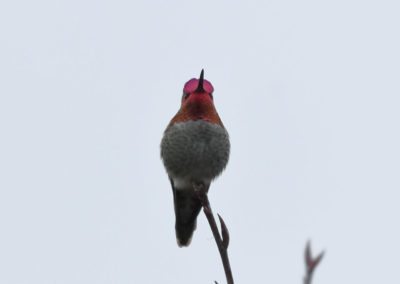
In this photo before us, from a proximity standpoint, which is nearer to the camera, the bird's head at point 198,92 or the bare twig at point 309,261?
the bare twig at point 309,261

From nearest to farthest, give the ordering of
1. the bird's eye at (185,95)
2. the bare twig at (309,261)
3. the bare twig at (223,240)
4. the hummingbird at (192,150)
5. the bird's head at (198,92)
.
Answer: the bare twig at (309,261), the bare twig at (223,240), the hummingbird at (192,150), the bird's head at (198,92), the bird's eye at (185,95)

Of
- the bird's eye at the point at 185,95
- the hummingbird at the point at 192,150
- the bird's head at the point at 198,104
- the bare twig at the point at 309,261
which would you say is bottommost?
the bare twig at the point at 309,261

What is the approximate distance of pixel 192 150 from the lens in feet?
24.0

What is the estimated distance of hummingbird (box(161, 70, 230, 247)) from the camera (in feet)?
24.1

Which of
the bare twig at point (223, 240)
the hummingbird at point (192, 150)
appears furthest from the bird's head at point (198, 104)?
the bare twig at point (223, 240)

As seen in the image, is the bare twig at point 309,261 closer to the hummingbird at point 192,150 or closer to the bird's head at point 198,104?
the hummingbird at point 192,150

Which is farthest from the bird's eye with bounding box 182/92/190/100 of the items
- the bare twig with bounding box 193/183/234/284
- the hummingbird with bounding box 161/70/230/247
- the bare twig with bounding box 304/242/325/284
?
the bare twig with bounding box 304/242/325/284

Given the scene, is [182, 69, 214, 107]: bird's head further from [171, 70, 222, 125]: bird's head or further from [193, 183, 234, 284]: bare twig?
[193, 183, 234, 284]: bare twig

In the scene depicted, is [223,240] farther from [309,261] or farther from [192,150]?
[192,150]

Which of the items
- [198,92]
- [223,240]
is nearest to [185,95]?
[198,92]

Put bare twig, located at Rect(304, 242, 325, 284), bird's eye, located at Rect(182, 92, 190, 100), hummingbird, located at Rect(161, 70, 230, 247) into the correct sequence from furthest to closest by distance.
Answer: bird's eye, located at Rect(182, 92, 190, 100) → hummingbird, located at Rect(161, 70, 230, 247) → bare twig, located at Rect(304, 242, 325, 284)

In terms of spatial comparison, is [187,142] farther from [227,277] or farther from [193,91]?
[227,277]

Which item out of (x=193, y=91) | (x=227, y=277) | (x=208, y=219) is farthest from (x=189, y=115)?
(x=227, y=277)

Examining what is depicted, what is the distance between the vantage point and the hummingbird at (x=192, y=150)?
7.34 m
